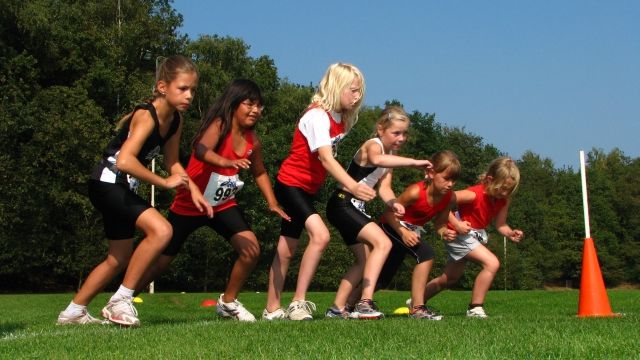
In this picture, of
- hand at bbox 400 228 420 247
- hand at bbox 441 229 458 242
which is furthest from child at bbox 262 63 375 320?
hand at bbox 441 229 458 242

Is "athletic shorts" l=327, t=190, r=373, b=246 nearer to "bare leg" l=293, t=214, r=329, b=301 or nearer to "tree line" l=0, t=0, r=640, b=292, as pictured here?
"bare leg" l=293, t=214, r=329, b=301

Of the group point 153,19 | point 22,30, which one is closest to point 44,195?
point 22,30

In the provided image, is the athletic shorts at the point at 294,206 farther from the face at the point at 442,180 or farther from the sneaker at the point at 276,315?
the face at the point at 442,180

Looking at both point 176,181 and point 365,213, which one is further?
point 365,213

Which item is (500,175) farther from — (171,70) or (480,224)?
(171,70)

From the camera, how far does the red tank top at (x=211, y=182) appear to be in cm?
757

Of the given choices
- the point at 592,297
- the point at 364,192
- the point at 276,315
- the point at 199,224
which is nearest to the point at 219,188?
the point at 199,224

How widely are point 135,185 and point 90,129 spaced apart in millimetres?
35480

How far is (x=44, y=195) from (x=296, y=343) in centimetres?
3802

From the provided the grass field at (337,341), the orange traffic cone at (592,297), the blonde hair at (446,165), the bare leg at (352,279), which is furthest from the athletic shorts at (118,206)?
the orange traffic cone at (592,297)

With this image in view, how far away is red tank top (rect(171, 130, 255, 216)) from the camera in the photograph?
24.8 ft

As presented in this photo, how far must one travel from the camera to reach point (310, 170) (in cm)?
771

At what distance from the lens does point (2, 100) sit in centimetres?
4041

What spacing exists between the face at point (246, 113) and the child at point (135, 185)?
0.67 metres
